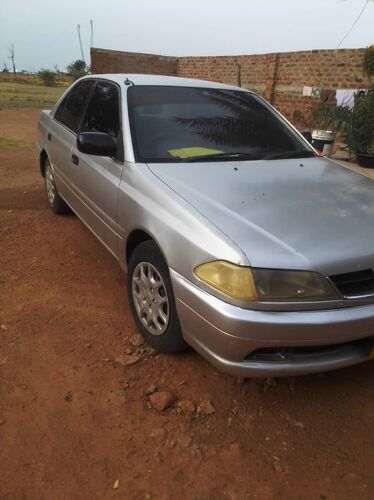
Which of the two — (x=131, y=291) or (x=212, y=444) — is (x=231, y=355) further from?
(x=131, y=291)

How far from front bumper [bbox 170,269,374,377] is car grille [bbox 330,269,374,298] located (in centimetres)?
7

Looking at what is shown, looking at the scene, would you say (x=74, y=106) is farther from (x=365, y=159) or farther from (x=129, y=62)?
(x=129, y=62)

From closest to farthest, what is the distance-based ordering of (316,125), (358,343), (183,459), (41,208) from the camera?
(183,459) < (358,343) < (41,208) < (316,125)

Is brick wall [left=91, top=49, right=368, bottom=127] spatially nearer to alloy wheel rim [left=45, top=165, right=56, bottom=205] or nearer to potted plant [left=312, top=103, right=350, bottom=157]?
potted plant [left=312, top=103, right=350, bottom=157]

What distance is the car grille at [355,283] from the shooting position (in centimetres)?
215

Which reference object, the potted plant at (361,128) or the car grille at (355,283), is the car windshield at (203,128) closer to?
the car grille at (355,283)

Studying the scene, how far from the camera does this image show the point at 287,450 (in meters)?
2.18

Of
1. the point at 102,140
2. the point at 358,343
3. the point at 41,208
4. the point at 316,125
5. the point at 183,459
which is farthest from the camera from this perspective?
the point at 316,125

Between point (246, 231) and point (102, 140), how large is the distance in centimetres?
137

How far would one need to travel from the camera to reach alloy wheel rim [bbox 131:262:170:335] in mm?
2629

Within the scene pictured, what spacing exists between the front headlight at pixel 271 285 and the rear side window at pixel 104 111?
1.60 m

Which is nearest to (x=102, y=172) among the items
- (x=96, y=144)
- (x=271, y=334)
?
(x=96, y=144)

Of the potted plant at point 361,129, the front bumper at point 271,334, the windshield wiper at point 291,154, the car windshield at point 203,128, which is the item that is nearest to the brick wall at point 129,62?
the potted plant at point 361,129

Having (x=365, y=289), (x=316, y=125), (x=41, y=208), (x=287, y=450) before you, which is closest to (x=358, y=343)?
(x=365, y=289)
